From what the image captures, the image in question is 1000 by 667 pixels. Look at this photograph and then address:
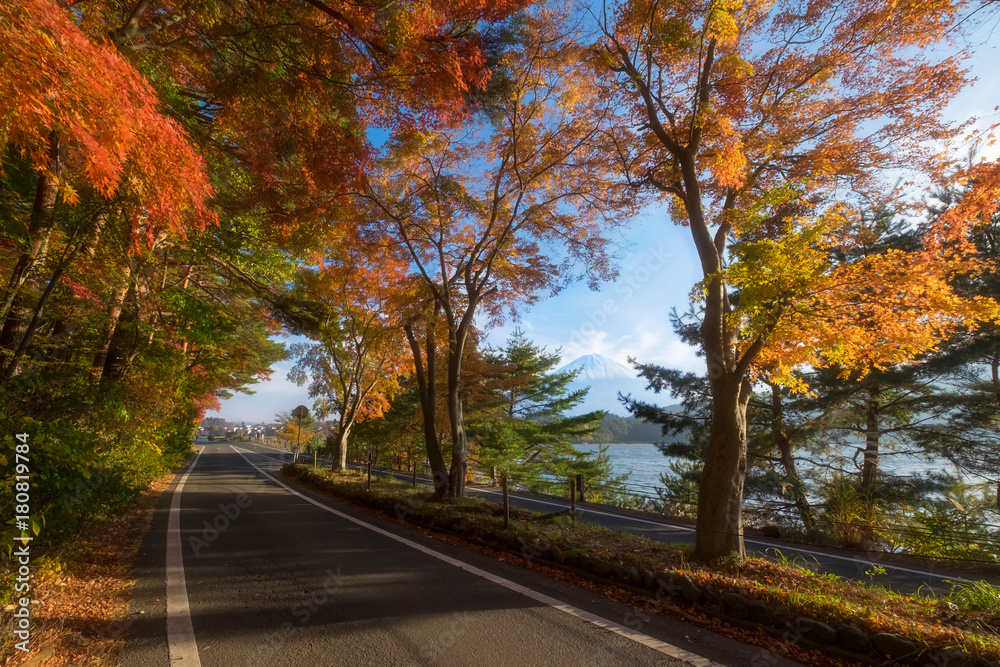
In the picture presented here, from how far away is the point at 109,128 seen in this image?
2.98 m

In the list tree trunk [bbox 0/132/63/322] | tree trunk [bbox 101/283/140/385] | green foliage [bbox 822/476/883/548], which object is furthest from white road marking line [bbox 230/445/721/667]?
green foliage [bbox 822/476/883/548]

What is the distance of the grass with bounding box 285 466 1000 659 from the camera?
3.21 metres

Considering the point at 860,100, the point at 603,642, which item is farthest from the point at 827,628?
the point at 860,100

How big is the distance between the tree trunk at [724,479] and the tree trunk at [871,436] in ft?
32.2

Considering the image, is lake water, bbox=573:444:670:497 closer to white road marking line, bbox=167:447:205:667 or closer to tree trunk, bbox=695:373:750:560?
tree trunk, bbox=695:373:750:560

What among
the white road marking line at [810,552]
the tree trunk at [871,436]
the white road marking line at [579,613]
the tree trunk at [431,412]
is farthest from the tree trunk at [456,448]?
the tree trunk at [871,436]

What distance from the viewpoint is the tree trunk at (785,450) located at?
37.4 feet

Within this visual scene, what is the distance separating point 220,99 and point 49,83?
15.9 ft

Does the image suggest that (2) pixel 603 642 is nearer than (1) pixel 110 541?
Yes

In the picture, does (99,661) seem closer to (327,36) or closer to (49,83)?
(49,83)

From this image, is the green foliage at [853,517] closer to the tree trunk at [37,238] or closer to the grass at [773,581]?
the grass at [773,581]

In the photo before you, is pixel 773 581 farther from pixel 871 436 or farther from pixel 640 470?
pixel 640 470

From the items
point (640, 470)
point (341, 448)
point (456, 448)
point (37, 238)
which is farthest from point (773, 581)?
point (640, 470)

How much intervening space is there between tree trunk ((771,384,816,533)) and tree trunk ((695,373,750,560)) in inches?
287
